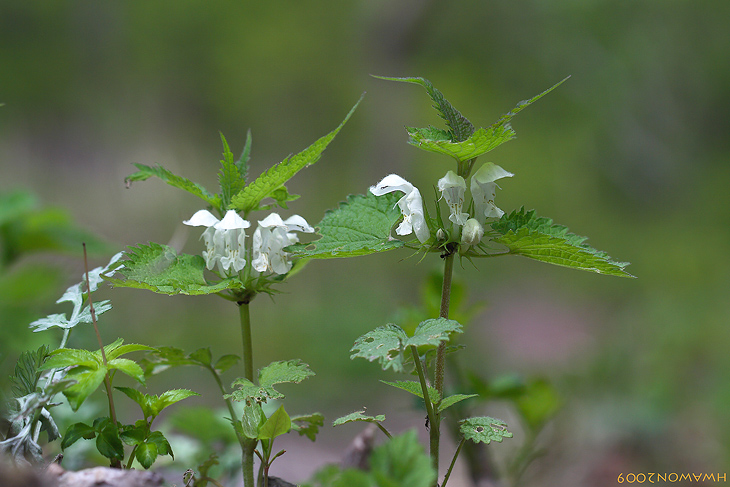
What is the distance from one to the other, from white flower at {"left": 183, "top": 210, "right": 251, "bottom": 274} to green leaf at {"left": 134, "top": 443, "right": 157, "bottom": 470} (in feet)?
0.64

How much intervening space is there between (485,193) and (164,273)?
0.37 m

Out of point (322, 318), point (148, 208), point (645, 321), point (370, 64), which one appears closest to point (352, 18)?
point (370, 64)

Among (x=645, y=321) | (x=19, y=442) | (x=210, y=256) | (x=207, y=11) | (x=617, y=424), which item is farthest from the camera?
(x=207, y=11)

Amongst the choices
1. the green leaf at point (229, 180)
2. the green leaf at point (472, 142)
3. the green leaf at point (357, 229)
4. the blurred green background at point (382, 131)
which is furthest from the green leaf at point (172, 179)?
the blurred green background at point (382, 131)

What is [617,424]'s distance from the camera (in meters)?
1.54

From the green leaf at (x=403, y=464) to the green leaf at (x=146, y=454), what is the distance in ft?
0.79

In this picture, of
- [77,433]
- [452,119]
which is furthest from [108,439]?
[452,119]

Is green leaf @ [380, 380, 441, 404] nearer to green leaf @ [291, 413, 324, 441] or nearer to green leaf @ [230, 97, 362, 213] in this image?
green leaf @ [291, 413, 324, 441]

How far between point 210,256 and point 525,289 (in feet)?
14.4

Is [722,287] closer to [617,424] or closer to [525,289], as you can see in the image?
[525,289]

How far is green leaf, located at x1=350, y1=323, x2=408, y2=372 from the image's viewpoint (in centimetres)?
47

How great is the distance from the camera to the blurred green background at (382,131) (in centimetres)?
329

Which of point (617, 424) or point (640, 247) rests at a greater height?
point (617, 424)

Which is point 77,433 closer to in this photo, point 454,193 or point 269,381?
point 269,381
